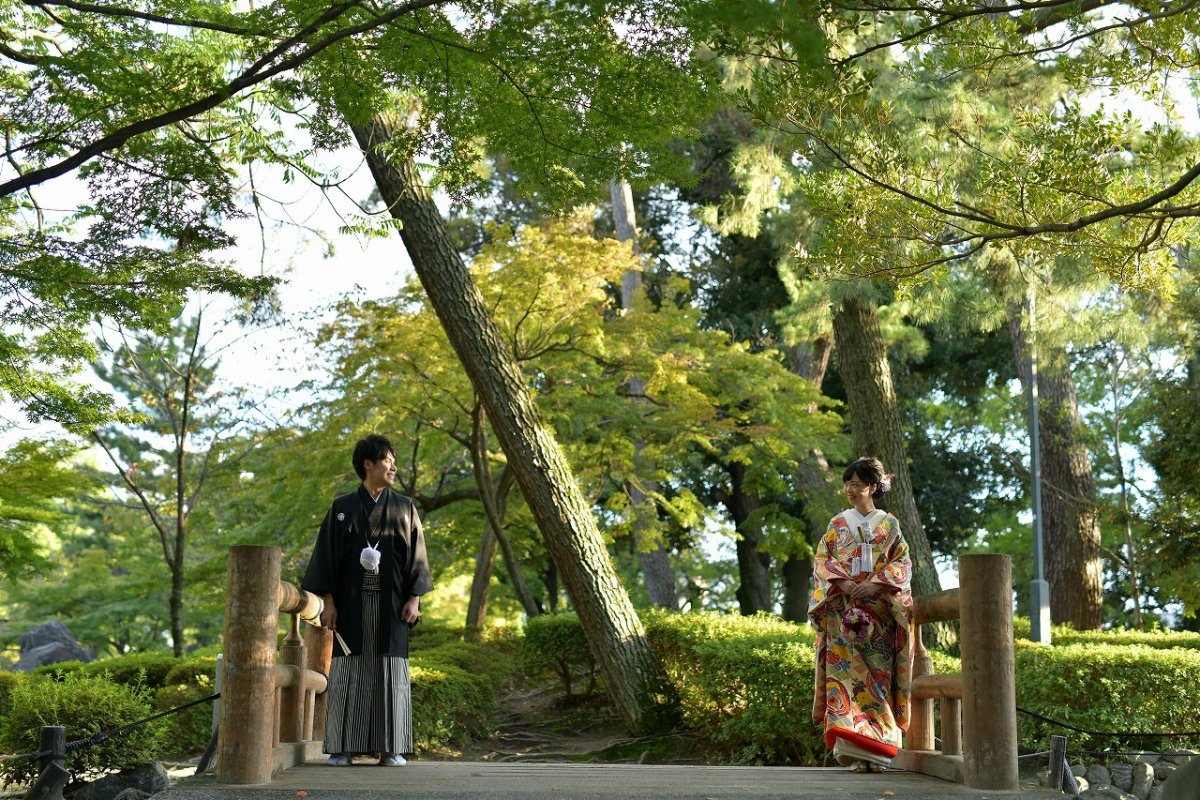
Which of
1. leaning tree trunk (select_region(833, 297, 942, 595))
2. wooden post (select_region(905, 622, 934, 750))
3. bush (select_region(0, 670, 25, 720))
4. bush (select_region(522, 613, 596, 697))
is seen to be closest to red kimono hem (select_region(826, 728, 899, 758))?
wooden post (select_region(905, 622, 934, 750))

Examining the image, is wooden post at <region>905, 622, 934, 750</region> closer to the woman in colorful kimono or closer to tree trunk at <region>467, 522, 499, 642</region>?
the woman in colorful kimono

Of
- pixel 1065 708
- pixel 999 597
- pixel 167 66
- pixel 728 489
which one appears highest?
pixel 167 66

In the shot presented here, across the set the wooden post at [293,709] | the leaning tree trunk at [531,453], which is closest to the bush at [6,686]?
the leaning tree trunk at [531,453]

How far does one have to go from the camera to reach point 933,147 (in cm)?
1042

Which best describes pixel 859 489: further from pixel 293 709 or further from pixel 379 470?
pixel 293 709

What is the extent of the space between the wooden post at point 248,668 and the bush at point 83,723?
3166 mm

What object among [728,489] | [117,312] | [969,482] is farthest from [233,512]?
[969,482]

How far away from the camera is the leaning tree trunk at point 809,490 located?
17391 millimetres

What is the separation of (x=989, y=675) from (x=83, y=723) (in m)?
5.62

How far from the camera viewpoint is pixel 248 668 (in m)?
4.76

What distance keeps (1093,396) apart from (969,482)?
4642mm

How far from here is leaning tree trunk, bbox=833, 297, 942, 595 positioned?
41.4ft

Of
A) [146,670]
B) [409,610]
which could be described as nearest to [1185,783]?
[409,610]

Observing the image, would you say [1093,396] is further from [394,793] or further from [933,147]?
[394,793]
